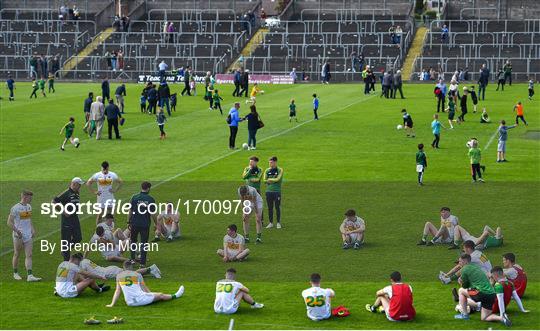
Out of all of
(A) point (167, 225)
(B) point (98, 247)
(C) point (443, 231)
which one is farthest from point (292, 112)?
(B) point (98, 247)

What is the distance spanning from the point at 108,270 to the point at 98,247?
274 centimetres

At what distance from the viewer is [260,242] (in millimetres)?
29844

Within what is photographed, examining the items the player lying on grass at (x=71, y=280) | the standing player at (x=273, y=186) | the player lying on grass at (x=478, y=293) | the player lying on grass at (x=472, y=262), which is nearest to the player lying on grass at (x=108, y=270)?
the player lying on grass at (x=71, y=280)

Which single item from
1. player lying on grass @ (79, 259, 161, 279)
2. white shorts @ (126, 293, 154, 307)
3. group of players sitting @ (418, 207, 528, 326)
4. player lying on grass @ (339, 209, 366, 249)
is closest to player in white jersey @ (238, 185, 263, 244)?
player lying on grass @ (339, 209, 366, 249)

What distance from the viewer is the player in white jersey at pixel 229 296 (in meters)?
23.0

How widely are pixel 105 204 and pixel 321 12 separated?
6904 cm

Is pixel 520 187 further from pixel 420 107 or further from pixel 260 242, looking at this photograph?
pixel 420 107

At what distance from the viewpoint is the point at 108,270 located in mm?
25250

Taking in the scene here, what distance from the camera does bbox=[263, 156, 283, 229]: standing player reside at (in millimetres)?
31016

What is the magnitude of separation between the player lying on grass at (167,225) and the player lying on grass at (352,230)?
458cm

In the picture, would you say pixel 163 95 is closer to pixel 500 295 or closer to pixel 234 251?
pixel 234 251

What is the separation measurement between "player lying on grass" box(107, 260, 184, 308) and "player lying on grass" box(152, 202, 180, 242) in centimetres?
596

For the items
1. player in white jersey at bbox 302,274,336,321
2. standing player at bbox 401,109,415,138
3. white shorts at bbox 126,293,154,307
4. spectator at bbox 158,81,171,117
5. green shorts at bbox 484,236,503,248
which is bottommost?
white shorts at bbox 126,293,154,307

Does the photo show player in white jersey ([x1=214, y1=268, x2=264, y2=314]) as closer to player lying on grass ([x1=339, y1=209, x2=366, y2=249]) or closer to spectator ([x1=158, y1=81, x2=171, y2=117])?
player lying on grass ([x1=339, y1=209, x2=366, y2=249])
